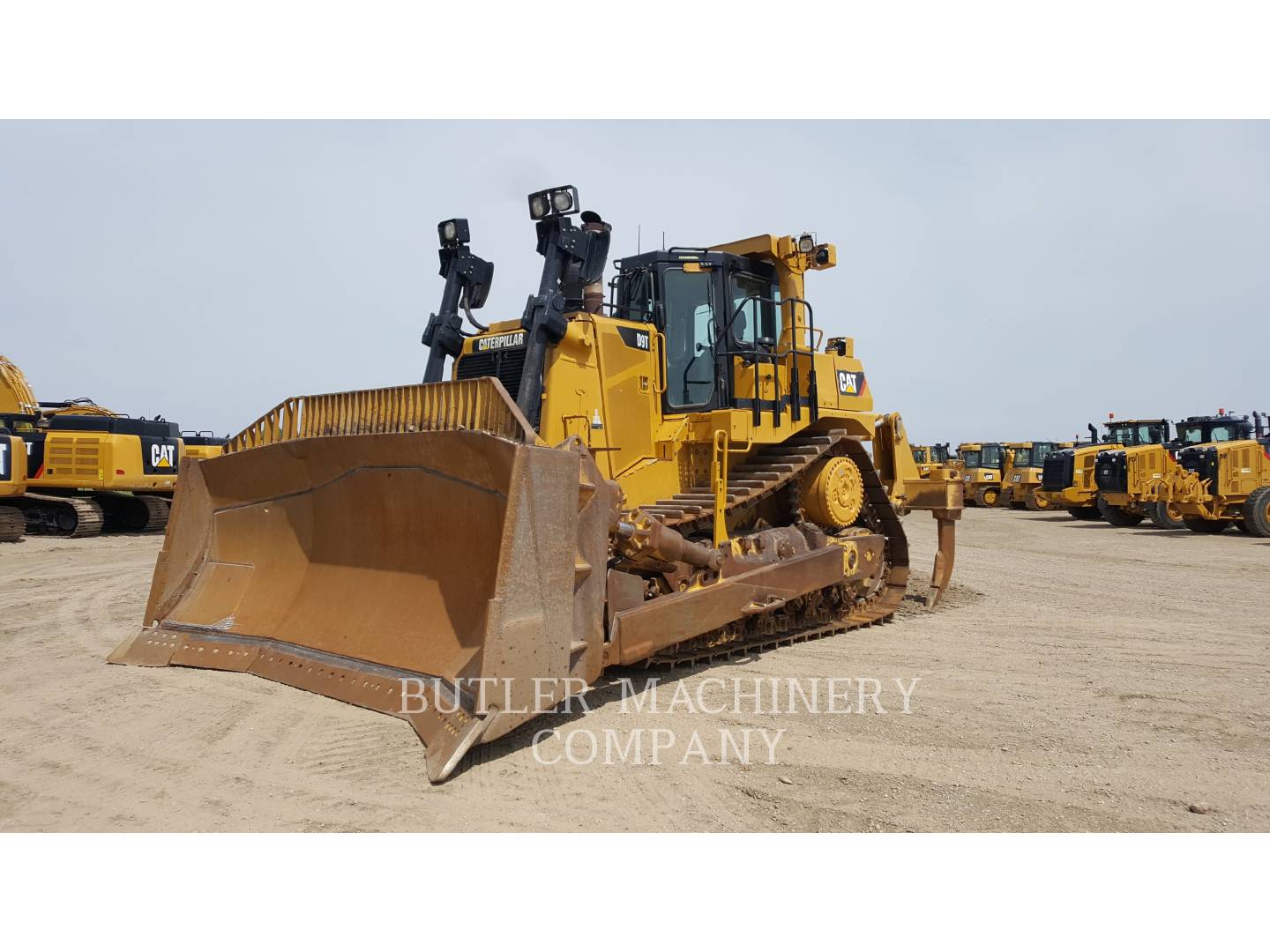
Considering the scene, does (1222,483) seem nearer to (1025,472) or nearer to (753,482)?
(1025,472)

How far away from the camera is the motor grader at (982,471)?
2906 cm

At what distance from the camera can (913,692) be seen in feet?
17.1

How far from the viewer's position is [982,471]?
29125 millimetres

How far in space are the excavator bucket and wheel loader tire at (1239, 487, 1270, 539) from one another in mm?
17281

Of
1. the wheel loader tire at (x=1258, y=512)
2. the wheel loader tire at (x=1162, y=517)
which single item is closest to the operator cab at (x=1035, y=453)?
the wheel loader tire at (x=1162, y=517)

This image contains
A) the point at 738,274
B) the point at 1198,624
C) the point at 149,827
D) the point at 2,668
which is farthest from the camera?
the point at 1198,624

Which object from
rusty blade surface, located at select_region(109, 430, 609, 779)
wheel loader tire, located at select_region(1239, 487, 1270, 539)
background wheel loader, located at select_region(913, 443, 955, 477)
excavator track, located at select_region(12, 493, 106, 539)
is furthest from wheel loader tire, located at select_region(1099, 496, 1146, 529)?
excavator track, located at select_region(12, 493, 106, 539)

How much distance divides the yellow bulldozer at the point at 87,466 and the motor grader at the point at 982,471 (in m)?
23.7

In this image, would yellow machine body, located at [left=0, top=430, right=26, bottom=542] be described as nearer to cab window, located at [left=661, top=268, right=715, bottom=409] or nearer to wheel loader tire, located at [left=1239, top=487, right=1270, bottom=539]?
cab window, located at [left=661, top=268, right=715, bottom=409]

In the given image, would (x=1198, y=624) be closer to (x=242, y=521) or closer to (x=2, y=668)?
(x=242, y=521)

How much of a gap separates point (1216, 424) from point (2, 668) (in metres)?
23.3

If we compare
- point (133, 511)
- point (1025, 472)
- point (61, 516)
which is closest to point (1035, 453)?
point (1025, 472)

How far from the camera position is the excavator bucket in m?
3.94

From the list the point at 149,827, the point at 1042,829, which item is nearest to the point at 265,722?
the point at 149,827
